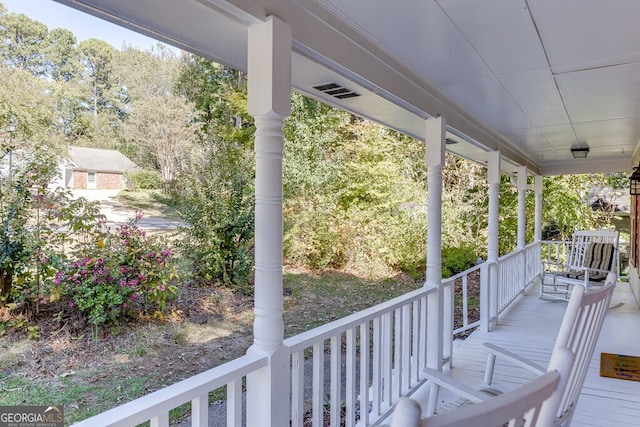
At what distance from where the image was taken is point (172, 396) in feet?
4.08

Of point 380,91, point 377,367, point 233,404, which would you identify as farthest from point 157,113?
point 233,404

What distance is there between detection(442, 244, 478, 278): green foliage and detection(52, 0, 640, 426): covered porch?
4.04 metres

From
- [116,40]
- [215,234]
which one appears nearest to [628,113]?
[215,234]

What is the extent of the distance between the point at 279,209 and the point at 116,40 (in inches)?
271

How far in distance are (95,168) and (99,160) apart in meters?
0.35

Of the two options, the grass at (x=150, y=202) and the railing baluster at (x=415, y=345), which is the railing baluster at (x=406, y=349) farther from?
the grass at (x=150, y=202)

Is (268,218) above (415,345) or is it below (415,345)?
above

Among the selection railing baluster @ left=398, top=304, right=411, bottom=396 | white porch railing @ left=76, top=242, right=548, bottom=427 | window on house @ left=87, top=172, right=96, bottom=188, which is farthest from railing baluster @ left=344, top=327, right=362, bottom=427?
window on house @ left=87, top=172, right=96, bottom=188

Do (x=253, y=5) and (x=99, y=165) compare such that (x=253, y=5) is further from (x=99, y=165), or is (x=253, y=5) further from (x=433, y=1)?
(x=99, y=165)

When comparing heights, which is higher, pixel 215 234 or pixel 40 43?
pixel 40 43

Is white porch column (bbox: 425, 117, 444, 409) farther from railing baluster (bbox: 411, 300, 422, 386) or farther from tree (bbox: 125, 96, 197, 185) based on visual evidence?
tree (bbox: 125, 96, 197, 185)

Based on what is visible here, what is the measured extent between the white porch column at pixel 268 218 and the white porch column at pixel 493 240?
3.72 metres

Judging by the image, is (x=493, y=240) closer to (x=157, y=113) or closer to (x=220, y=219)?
(x=220, y=219)

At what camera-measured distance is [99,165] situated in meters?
5.31
